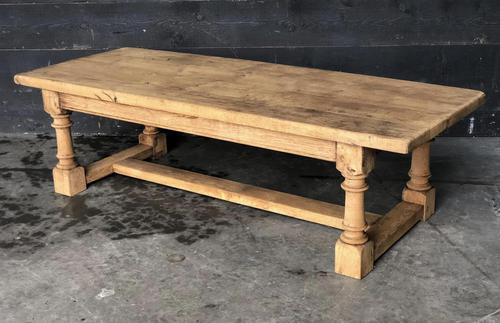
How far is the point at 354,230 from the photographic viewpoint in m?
2.86

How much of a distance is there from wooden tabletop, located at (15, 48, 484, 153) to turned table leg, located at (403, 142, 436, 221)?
318 mm

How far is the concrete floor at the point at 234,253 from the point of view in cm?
268

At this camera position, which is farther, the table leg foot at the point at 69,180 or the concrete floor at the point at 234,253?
the table leg foot at the point at 69,180

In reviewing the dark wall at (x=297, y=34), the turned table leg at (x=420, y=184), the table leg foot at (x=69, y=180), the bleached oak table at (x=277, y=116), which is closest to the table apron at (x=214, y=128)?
the bleached oak table at (x=277, y=116)

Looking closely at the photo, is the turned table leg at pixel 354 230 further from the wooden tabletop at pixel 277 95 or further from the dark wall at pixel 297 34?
the dark wall at pixel 297 34

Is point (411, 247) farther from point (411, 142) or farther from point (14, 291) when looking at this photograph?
point (14, 291)

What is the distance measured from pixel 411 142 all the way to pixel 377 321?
63 cm

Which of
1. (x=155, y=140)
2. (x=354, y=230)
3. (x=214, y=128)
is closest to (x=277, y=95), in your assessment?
(x=214, y=128)

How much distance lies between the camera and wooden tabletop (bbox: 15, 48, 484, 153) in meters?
2.68

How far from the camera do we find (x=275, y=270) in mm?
2953

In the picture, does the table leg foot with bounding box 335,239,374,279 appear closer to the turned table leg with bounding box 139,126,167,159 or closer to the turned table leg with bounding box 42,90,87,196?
the turned table leg with bounding box 42,90,87,196

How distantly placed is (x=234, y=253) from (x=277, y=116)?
0.66 metres

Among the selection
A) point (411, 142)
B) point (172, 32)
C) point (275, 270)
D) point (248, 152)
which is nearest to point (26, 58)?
point (172, 32)

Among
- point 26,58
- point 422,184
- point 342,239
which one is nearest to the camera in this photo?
point 342,239
